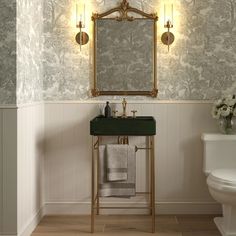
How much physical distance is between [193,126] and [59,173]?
4.38 feet

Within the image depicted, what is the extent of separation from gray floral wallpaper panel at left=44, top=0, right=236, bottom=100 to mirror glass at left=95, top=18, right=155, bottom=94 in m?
0.09

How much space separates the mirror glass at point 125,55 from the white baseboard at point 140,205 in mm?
1094

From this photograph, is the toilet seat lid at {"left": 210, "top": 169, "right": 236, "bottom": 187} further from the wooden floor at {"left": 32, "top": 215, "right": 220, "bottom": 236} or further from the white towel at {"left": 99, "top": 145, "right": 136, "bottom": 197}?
the white towel at {"left": 99, "top": 145, "right": 136, "bottom": 197}

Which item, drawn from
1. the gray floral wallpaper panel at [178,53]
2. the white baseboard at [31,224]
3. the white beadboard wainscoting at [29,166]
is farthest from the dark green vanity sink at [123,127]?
the white baseboard at [31,224]

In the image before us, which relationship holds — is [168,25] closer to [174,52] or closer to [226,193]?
[174,52]

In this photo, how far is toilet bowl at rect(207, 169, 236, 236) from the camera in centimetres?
330

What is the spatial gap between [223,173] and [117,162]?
2.91ft

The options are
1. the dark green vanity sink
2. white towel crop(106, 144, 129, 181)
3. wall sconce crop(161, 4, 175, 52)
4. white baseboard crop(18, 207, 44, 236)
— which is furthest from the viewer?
wall sconce crop(161, 4, 175, 52)

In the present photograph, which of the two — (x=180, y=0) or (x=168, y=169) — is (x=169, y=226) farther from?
(x=180, y=0)

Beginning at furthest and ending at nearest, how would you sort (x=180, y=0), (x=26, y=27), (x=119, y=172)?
(x=180, y=0) → (x=119, y=172) → (x=26, y=27)

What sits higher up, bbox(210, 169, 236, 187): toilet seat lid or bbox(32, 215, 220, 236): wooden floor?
bbox(210, 169, 236, 187): toilet seat lid

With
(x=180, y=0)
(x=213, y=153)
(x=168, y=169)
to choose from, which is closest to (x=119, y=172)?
(x=168, y=169)

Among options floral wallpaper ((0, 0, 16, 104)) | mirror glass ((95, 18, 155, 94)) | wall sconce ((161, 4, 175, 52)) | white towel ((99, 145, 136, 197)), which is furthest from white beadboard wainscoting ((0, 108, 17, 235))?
wall sconce ((161, 4, 175, 52))

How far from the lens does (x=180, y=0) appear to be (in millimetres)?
4094
